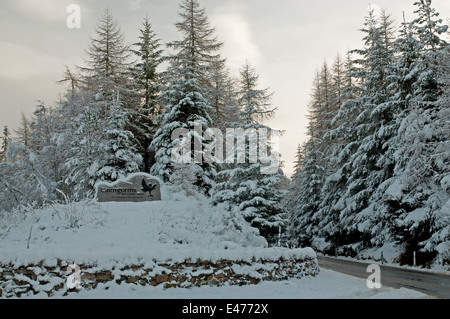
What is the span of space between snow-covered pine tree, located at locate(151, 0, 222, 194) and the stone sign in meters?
3.94

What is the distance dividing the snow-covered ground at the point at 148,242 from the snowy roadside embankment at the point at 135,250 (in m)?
0.02

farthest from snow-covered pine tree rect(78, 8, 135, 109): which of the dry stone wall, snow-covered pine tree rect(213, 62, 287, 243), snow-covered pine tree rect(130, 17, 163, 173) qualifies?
the dry stone wall

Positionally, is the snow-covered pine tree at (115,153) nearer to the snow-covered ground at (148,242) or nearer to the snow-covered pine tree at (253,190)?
the snow-covered pine tree at (253,190)

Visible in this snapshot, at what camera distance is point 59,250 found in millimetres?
8477

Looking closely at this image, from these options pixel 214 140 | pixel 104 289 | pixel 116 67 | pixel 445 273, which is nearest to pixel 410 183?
pixel 445 273

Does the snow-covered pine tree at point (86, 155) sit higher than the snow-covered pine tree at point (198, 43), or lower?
lower

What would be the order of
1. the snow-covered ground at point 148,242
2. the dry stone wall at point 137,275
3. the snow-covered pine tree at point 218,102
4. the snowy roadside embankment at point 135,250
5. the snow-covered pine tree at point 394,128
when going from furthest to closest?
the snow-covered pine tree at point 218,102 → the snow-covered pine tree at point 394,128 → the snow-covered ground at point 148,242 → the snowy roadside embankment at point 135,250 → the dry stone wall at point 137,275

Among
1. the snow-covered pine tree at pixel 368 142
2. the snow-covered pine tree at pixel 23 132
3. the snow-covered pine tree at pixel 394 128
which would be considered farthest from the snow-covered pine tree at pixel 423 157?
the snow-covered pine tree at pixel 23 132

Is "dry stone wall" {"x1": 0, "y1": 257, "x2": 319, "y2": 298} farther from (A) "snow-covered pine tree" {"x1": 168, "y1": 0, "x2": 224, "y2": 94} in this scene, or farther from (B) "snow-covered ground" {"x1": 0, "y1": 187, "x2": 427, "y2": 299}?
(A) "snow-covered pine tree" {"x1": 168, "y1": 0, "x2": 224, "y2": 94}

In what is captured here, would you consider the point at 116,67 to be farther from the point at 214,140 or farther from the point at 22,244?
the point at 22,244

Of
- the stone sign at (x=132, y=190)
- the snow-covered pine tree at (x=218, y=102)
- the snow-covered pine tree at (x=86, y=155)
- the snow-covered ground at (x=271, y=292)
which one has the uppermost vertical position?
the snow-covered pine tree at (x=218, y=102)

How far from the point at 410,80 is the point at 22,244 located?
2042cm

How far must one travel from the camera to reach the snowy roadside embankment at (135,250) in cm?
802

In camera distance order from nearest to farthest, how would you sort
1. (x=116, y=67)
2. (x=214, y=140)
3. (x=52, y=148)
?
(x=214, y=140) → (x=52, y=148) → (x=116, y=67)
